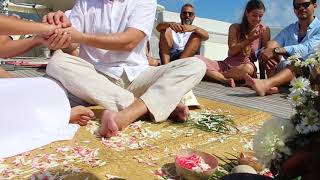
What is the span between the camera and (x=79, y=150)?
244 cm

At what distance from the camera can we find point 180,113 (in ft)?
10.5

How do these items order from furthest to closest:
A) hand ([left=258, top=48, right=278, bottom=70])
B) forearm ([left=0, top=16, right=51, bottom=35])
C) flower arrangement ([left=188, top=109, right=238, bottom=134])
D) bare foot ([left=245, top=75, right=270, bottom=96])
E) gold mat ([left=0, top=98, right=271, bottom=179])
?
hand ([left=258, top=48, right=278, bottom=70]) → bare foot ([left=245, top=75, right=270, bottom=96]) → flower arrangement ([left=188, top=109, right=238, bottom=134]) → forearm ([left=0, top=16, right=51, bottom=35]) → gold mat ([left=0, top=98, right=271, bottom=179])

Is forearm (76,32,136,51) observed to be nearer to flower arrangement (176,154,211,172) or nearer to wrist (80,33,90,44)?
wrist (80,33,90,44)

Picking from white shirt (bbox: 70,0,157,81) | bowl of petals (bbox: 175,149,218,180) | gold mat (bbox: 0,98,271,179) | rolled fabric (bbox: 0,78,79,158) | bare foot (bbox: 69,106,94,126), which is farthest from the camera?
white shirt (bbox: 70,0,157,81)

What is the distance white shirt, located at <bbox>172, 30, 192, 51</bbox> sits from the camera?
691cm

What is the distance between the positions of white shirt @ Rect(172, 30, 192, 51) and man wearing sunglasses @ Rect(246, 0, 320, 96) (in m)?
1.55

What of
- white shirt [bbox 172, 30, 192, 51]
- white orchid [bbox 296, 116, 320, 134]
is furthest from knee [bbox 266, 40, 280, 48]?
white orchid [bbox 296, 116, 320, 134]

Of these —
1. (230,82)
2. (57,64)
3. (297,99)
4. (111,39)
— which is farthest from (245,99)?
(297,99)

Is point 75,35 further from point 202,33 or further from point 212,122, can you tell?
point 202,33

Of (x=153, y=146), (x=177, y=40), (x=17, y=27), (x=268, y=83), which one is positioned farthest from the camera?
(x=177, y=40)

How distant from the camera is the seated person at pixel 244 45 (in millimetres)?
5797

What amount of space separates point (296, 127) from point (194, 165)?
75cm

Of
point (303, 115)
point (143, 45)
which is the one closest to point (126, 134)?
point (143, 45)

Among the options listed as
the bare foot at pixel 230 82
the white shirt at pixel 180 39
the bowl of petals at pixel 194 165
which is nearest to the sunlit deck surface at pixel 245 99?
the bare foot at pixel 230 82
